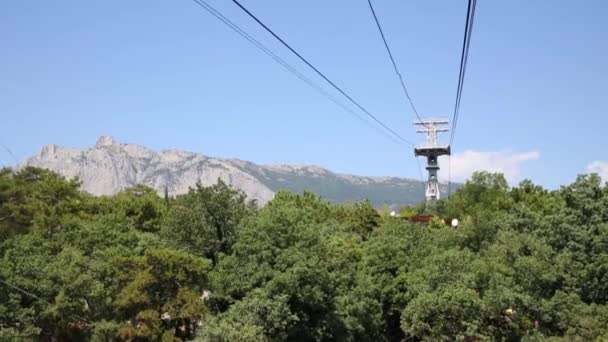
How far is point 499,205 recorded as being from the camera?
71.9m

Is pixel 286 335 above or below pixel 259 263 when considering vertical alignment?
below

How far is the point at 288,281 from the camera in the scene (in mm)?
31156

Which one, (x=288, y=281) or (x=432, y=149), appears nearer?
(x=288, y=281)

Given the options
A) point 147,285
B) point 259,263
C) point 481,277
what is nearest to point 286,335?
point 259,263

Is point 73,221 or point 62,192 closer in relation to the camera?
point 73,221

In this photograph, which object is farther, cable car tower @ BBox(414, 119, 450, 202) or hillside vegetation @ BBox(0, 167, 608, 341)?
cable car tower @ BBox(414, 119, 450, 202)

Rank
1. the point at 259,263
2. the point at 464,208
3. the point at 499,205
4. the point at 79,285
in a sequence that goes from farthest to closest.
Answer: the point at 464,208 < the point at 499,205 < the point at 259,263 < the point at 79,285

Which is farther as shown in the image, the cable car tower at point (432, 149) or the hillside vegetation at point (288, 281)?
the cable car tower at point (432, 149)

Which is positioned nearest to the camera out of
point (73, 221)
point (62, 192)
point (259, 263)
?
point (259, 263)

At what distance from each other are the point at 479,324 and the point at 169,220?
1866 cm

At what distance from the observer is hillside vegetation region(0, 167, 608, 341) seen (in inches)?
1156

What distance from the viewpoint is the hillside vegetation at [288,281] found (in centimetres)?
2936

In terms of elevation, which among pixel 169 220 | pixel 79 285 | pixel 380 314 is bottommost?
pixel 380 314

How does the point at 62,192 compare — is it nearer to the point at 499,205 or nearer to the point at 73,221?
the point at 73,221
